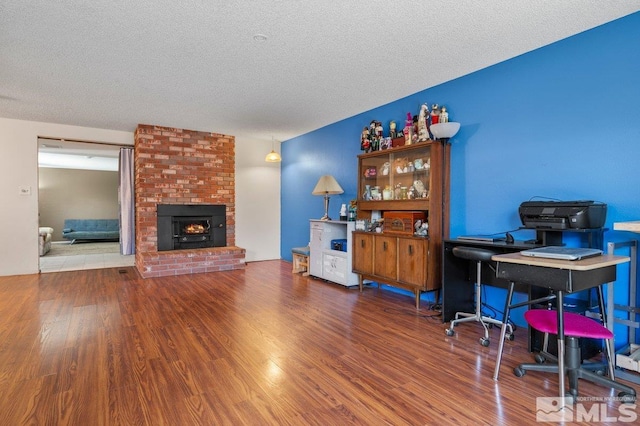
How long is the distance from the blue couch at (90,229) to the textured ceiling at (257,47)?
636 cm

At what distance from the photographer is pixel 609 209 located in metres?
2.56

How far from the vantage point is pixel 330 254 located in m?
4.86

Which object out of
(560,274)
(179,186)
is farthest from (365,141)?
(179,186)

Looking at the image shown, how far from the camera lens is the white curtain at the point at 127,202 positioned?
6.20m

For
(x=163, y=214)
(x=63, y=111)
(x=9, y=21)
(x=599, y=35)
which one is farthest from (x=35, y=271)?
(x=599, y=35)

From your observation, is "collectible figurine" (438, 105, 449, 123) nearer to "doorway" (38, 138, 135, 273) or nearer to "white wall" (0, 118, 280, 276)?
"white wall" (0, 118, 280, 276)

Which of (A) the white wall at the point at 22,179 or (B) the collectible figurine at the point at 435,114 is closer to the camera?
(B) the collectible figurine at the point at 435,114

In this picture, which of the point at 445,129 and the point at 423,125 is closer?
the point at 445,129

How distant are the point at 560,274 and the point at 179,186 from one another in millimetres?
5654

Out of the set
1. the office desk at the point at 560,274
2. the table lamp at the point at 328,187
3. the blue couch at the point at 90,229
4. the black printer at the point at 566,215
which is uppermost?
the table lamp at the point at 328,187

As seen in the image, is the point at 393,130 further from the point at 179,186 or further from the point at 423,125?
the point at 179,186

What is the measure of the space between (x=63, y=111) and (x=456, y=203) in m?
5.48

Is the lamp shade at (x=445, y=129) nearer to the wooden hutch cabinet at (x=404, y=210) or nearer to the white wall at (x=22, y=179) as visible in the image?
the wooden hutch cabinet at (x=404, y=210)

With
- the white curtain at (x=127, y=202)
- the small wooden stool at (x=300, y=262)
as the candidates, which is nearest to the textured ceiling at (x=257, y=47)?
the white curtain at (x=127, y=202)
